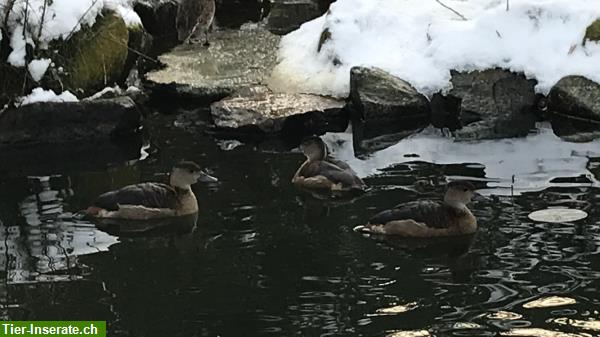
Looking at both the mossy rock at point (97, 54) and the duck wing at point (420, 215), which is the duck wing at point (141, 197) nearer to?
the duck wing at point (420, 215)

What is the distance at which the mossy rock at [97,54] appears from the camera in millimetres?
12836

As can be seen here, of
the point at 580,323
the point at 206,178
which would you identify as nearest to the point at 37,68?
the point at 206,178

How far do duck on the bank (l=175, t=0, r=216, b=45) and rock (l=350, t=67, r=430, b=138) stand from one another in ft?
13.0

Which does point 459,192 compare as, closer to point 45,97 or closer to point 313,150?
point 313,150

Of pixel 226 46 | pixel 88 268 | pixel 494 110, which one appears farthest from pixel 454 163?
pixel 226 46

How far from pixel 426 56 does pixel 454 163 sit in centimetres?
309

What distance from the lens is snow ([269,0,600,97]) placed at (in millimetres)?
13250

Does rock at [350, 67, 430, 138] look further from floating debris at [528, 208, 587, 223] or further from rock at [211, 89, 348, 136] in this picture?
floating debris at [528, 208, 587, 223]

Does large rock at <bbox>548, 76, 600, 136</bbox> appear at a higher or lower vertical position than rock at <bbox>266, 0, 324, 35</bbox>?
lower

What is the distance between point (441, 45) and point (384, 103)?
56.0 inches

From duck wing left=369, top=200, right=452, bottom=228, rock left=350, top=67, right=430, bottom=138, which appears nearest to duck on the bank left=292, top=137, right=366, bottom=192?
duck wing left=369, top=200, right=452, bottom=228

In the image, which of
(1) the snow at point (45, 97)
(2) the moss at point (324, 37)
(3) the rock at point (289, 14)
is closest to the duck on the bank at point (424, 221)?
(1) the snow at point (45, 97)

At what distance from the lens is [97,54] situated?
42.9 ft

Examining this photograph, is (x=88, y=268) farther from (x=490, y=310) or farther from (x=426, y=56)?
(x=426, y=56)
